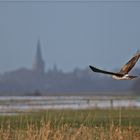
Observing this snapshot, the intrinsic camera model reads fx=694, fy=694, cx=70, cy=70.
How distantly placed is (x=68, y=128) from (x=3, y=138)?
200 centimetres

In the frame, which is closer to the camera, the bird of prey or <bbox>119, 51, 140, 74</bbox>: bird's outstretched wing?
the bird of prey

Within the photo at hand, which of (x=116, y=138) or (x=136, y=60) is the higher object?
(x=136, y=60)

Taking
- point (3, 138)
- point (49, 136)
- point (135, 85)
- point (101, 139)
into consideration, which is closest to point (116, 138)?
point (101, 139)

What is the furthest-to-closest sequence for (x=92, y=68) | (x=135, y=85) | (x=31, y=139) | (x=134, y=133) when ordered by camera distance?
(x=135, y=85)
(x=134, y=133)
(x=31, y=139)
(x=92, y=68)

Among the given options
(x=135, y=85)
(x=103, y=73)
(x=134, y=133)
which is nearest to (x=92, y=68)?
(x=103, y=73)

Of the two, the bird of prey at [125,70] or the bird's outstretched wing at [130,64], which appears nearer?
the bird of prey at [125,70]

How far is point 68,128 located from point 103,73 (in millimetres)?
5985

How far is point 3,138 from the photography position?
15609 mm

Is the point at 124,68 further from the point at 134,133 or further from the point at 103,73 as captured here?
the point at 134,133

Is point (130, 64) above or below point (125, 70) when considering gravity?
above

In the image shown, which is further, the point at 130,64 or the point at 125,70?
the point at 130,64

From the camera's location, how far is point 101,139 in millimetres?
15688

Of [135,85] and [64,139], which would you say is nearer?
[64,139]

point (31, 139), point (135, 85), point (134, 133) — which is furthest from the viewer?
point (135, 85)
